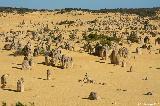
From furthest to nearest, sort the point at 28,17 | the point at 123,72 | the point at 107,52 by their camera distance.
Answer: the point at 28,17 < the point at 107,52 < the point at 123,72

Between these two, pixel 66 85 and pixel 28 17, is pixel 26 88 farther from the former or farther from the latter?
pixel 28 17

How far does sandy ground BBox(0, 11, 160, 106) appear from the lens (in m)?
19.5

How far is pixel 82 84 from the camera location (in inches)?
925

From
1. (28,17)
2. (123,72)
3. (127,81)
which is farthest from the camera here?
(28,17)

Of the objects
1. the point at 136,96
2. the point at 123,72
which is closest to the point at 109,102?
the point at 136,96

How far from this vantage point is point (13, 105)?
18375 millimetres

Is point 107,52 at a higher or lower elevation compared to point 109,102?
higher

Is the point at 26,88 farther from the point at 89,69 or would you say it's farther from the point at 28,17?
the point at 28,17

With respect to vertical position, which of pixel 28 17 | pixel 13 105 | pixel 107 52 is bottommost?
pixel 13 105

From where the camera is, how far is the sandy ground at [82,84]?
19.5m

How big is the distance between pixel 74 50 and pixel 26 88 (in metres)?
13.8

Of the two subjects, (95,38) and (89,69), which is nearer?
(89,69)

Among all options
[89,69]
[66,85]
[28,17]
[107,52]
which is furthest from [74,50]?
[28,17]

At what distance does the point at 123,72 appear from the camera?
91.7 ft
